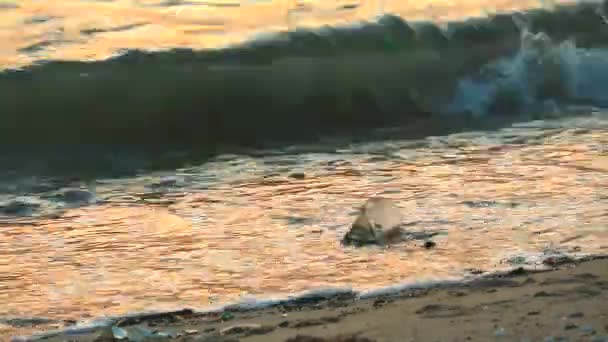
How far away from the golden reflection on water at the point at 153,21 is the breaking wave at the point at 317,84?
0.15m

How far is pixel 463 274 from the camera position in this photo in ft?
15.9

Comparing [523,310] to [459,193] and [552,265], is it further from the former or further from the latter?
[459,193]

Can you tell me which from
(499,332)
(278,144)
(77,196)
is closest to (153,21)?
(278,144)

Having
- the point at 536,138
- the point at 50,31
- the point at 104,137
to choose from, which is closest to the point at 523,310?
the point at 536,138

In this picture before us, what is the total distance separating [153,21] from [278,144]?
2324mm

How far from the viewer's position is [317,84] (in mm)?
9906

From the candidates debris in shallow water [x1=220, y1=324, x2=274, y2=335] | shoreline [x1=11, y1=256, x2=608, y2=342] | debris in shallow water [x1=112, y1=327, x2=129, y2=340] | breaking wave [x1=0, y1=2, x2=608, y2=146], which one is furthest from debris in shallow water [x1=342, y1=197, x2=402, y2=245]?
breaking wave [x1=0, y1=2, x2=608, y2=146]

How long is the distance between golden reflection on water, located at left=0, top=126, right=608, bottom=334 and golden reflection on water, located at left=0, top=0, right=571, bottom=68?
2.90 meters

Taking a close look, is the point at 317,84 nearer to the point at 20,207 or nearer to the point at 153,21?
the point at 153,21

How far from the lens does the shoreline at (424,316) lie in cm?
397

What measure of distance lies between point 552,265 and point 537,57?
607 centimetres

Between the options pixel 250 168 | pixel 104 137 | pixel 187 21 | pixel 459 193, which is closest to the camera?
pixel 459 193

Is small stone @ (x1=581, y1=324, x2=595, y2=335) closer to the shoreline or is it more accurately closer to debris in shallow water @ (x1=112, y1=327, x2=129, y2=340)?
the shoreline

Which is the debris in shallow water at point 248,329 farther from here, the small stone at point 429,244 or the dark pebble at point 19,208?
the dark pebble at point 19,208
